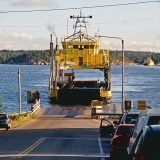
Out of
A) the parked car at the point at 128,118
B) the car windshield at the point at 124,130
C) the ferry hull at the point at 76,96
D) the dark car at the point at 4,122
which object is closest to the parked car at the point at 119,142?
the car windshield at the point at 124,130

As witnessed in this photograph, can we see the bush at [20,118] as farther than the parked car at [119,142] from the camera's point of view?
Yes

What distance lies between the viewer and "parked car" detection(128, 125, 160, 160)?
853cm

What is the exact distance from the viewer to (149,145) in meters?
8.70

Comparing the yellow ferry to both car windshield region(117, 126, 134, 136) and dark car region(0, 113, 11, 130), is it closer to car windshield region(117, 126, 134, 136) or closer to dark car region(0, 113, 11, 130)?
dark car region(0, 113, 11, 130)

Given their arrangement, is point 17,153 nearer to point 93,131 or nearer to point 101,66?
point 93,131

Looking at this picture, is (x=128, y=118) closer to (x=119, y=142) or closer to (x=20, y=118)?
(x=119, y=142)

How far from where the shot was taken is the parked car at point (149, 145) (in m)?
8.53

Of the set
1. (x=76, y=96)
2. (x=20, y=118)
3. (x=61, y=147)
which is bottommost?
(x=76, y=96)

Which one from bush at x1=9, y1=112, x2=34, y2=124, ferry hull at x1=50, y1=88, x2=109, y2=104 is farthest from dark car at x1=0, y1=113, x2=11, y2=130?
ferry hull at x1=50, y1=88, x2=109, y2=104

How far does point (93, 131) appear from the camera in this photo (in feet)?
116

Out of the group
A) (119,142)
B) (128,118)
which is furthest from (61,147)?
(119,142)

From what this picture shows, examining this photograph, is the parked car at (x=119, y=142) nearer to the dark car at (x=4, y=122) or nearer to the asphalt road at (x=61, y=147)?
the asphalt road at (x=61, y=147)

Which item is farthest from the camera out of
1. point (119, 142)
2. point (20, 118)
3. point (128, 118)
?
point (20, 118)

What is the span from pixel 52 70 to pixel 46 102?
8.92 meters
